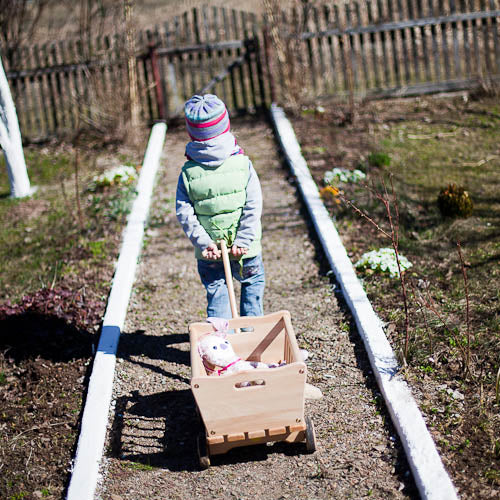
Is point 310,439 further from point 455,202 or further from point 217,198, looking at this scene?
point 455,202

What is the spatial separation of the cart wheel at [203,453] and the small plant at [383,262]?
2.46 metres

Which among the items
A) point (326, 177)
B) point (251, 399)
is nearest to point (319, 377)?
point (251, 399)

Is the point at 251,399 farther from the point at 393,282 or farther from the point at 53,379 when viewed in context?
the point at 393,282

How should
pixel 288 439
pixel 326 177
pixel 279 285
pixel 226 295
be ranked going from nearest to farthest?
pixel 288 439 → pixel 226 295 → pixel 279 285 → pixel 326 177

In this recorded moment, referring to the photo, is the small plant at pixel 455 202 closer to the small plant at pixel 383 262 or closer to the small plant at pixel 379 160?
the small plant at pixel 383 262

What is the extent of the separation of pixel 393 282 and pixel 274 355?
5.77ft

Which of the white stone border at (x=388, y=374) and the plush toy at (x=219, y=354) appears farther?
the plush toy at (x=219, y=354)

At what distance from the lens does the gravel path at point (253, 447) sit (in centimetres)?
352

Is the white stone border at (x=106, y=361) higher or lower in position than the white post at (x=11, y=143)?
lower

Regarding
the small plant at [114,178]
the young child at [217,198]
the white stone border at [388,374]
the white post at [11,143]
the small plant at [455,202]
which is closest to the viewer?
the white stone border at [388,374]

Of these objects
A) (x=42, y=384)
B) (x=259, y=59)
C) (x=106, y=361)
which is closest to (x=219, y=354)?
(x=106, y=361)

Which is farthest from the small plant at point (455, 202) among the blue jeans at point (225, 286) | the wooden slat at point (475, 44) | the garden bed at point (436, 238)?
the wooden slat at point (475, 44)

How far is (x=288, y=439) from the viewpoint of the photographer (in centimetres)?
364

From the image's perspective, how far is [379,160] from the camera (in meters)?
7.88
